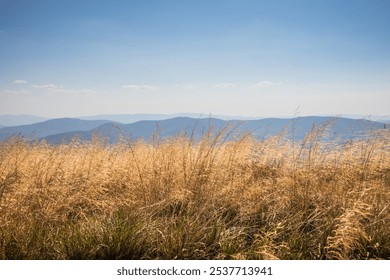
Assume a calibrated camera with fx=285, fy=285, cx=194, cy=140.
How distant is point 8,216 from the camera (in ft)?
10.1

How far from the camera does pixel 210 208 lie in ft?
11.6

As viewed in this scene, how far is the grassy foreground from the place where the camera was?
109 inches

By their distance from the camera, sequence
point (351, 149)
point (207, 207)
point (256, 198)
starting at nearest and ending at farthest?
point (207, 207) < point (256, 198) < point (351, 149)

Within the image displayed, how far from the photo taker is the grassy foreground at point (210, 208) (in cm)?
277

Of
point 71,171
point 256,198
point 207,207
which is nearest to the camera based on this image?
point 207,207

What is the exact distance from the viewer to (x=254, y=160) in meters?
5.83

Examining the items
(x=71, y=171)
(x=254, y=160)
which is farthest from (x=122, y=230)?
(x=254, y=160)

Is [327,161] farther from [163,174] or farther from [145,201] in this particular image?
[145,201]

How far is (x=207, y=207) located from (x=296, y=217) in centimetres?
109

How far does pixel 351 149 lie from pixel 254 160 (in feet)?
5.79
